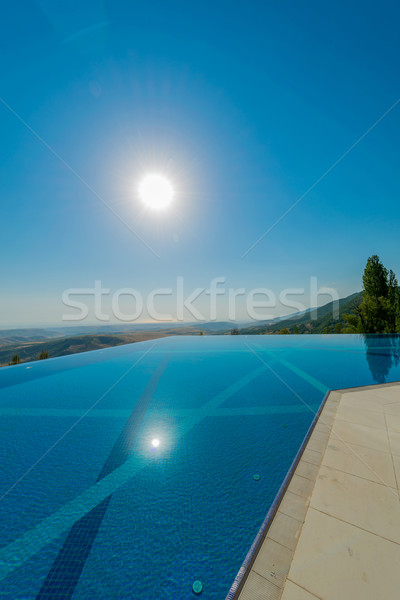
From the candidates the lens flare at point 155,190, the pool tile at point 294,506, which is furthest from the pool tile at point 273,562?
the lens flare at point 155,190

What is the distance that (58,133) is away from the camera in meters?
9.20

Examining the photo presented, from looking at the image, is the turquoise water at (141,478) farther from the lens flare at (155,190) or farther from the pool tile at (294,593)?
the lens flare at (155,190)

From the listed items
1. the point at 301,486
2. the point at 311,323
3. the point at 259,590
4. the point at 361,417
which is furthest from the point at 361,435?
the point at 311,323

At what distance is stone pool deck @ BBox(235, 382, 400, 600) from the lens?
142 centimetres

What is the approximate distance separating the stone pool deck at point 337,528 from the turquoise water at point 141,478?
15.2 inches

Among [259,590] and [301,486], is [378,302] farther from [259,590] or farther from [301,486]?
[259,590]

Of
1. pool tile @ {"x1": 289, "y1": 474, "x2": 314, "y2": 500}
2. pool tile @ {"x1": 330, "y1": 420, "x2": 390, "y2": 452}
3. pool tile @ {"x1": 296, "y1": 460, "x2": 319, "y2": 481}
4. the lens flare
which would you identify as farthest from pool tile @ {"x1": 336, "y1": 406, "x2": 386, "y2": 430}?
the lens flare

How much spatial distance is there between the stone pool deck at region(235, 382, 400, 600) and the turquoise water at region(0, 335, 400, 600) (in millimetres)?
386

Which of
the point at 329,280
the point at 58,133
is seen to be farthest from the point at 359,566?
the point at 329,280

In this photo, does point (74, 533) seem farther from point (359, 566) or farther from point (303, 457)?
point (303, 457)

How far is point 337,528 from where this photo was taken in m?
1.80

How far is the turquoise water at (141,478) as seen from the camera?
1.79 m

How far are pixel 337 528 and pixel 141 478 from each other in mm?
2249

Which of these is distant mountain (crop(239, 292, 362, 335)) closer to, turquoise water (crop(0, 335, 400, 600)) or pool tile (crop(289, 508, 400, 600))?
turquoise water (crop(0, 335, 400, 600))
